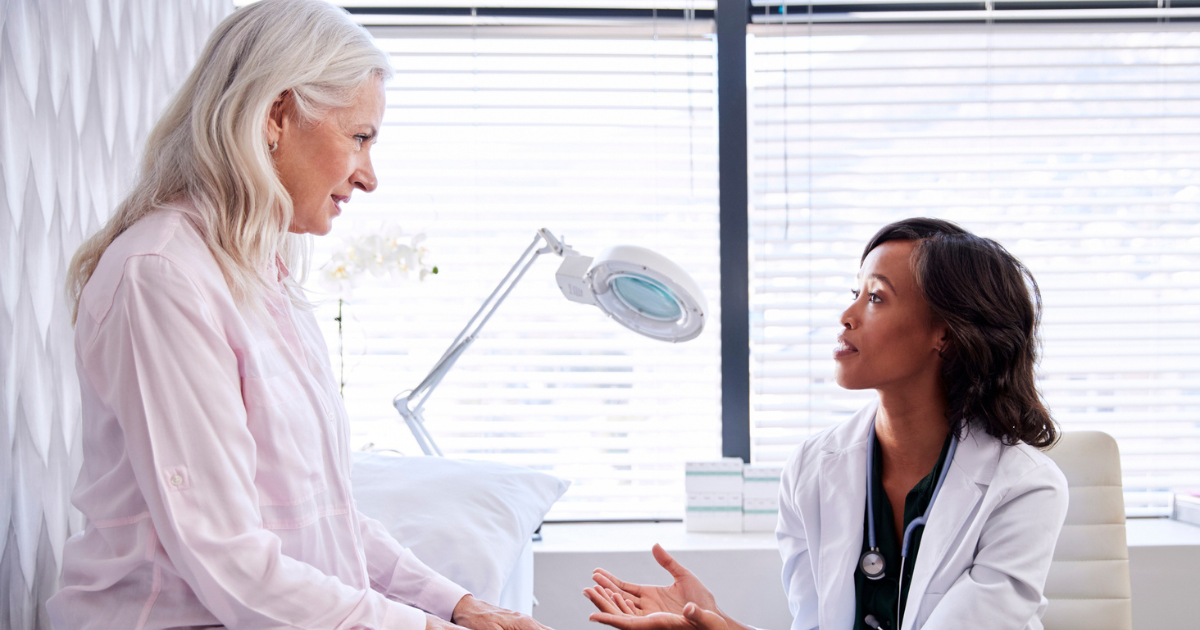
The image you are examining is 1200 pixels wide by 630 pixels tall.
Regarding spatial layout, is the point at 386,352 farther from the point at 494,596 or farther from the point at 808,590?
the point at 808,590

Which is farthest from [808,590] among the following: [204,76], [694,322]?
[204,76]

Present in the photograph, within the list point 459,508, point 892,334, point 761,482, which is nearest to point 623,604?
point 459,508

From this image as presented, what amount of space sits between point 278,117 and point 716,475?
63.8 inches

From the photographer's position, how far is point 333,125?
42.7 inches

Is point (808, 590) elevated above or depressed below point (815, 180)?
below

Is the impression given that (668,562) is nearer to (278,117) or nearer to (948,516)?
(948,516)

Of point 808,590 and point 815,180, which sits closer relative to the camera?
point 808,590

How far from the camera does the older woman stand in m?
0.87

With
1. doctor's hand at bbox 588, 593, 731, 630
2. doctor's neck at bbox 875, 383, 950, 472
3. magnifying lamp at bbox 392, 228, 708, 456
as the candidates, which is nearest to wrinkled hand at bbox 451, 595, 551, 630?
doctor's hand at bbox 588, 593, 731, 630

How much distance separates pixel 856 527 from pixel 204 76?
1266mm

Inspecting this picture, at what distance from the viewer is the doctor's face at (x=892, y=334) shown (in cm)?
142

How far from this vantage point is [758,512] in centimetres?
227

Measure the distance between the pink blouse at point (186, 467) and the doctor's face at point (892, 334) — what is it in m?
0.90

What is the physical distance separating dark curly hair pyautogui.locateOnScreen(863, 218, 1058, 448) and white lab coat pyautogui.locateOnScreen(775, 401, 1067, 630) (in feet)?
0.13
